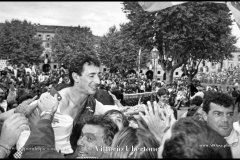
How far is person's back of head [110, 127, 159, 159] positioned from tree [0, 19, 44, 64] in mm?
64362

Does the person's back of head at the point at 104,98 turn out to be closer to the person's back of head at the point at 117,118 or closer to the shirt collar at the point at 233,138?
the person's back of head at the point at 117,118

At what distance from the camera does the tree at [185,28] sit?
25359 millimetres

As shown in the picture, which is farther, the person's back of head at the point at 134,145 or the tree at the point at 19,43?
the tree at the point at 19,43

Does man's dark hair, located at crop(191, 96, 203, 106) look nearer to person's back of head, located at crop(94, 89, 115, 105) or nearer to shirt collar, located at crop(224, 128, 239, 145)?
person's back of head, located at crop(94, 89, 115, 105)

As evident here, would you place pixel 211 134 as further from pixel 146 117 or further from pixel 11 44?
pixel 11 44

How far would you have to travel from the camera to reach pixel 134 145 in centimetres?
184

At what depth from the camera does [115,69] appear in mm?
65062

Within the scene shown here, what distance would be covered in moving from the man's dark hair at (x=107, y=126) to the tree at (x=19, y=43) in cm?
6357

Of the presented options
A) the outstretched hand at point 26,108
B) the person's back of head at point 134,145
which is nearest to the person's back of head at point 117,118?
the outstretched hand at point 26,108

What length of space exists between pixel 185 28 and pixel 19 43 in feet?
157

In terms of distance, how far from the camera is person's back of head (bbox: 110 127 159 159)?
180cm

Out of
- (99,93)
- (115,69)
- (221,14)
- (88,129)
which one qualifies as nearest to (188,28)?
(221,14)

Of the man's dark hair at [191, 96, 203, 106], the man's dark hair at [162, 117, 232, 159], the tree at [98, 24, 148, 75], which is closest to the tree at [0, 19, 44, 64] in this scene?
the tree at [98, 24, 148, 75]

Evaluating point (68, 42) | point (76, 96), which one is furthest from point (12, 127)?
point (68, 42)
